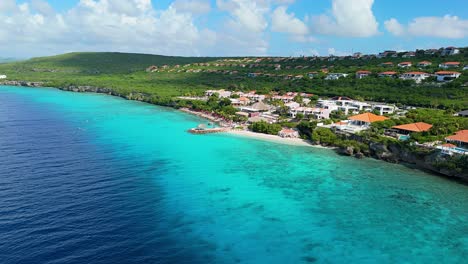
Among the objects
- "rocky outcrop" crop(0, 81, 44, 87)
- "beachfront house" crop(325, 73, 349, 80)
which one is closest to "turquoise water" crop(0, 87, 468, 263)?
"beachfront house" crop(325, 73, 349, 80)

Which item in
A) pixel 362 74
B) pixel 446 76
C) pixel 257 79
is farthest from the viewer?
pixel 257 79

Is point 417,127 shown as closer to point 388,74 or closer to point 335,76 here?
point 388,74

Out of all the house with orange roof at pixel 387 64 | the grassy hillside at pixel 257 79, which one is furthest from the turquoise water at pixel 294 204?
the house with orange roof at pixel 387 64

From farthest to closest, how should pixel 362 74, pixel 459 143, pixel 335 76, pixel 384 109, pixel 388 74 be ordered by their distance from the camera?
pixel 335 76 < pixel 362 74 < pixel 388 74 < pixel 384 109 < pixel 459 143

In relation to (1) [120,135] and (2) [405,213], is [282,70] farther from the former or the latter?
(2) [405,213]

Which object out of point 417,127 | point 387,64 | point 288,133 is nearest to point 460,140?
point 417,127

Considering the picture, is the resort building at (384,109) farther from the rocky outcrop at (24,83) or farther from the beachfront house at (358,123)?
the rocky outcrop at (24,83)

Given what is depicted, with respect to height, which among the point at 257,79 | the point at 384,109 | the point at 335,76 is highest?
the point at 335,76
